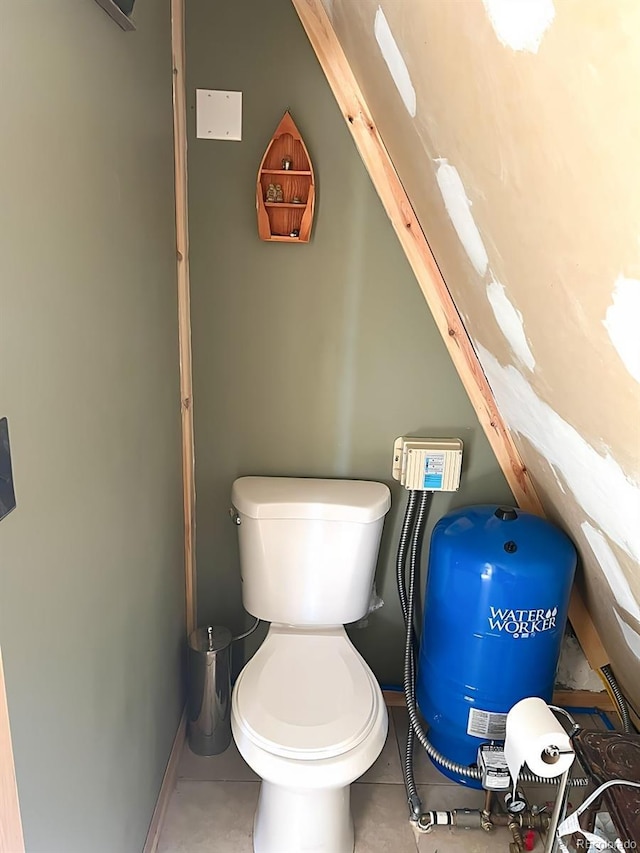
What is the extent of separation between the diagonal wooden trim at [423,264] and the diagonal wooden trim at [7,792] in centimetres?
141

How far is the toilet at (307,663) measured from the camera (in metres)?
1.46

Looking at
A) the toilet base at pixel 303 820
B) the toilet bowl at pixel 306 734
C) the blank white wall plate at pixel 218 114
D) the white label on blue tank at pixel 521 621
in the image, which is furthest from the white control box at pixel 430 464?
the blank white wall plate at pixel 218 114

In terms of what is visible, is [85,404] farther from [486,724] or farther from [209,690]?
[486,724]

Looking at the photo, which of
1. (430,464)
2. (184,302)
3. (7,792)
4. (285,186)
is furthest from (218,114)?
(7,792)

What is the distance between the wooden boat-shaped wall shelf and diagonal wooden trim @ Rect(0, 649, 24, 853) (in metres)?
1.30

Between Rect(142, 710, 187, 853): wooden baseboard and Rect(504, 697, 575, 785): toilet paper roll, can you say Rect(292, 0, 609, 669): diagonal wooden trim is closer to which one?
Rect(504, 697, 575, 785): toilet paper roll

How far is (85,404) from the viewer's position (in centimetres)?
109

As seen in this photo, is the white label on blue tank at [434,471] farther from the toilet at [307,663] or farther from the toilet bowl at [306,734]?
the toilet bowl at [306,734]

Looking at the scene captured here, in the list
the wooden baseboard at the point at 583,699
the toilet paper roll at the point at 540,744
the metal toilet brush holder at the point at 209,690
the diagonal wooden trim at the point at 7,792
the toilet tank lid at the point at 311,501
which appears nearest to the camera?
the diagonal wooden trim at the point at 7,792

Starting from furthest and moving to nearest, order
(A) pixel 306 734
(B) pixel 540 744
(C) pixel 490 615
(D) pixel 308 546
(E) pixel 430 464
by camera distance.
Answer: (E) pixel 430 464 → (D) pixel 308 546 → (C) pixel 490 615 → (A) pixel 306 734 → (B) pixel 540 744

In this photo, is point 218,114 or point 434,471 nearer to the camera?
point 218,114

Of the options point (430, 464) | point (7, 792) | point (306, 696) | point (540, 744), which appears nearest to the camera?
point (7, 792)

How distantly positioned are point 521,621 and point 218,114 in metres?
1.52

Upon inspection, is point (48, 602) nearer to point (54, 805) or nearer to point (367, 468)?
point (54, 805)
